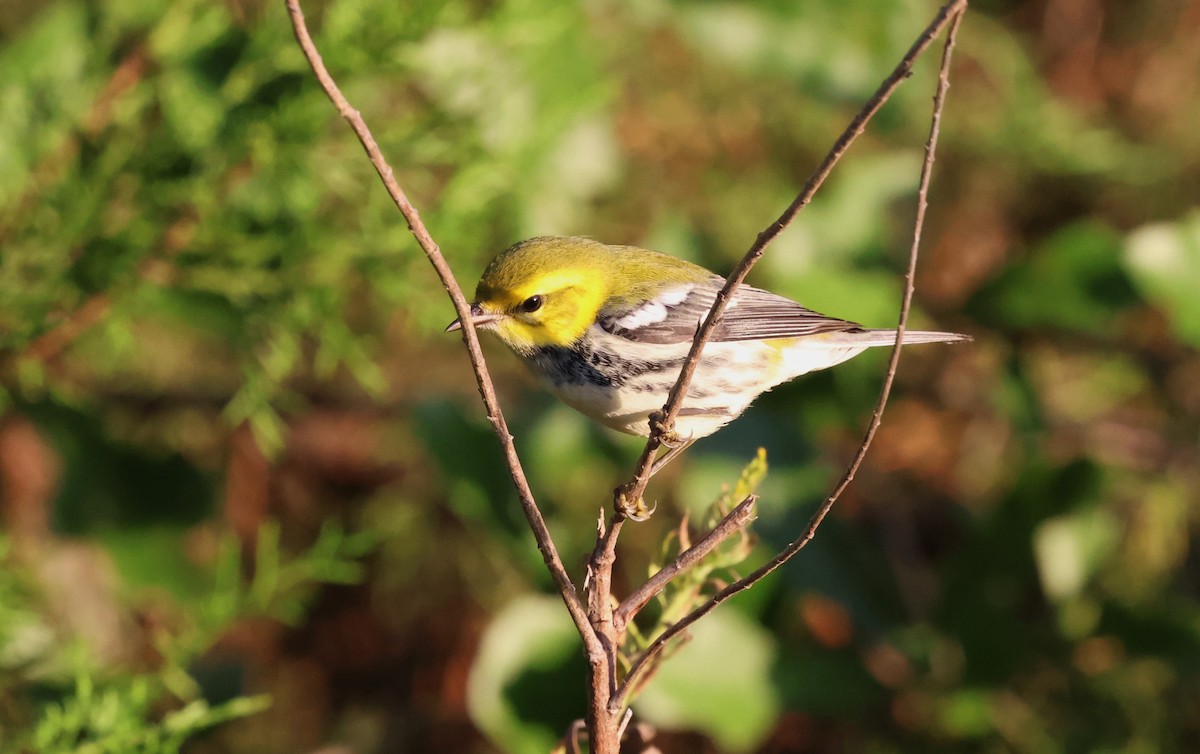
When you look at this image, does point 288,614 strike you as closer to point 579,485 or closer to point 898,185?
point 579,485

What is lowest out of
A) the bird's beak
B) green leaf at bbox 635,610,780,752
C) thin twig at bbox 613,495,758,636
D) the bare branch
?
thin twig at bbox 613,495,758,636

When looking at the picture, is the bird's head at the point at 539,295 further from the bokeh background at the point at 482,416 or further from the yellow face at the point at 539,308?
the bokeh background at the point at 482,416

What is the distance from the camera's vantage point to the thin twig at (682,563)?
49.0 inches

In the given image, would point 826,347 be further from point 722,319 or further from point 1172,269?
point 1172,269

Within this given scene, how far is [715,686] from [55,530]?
5.35 ft

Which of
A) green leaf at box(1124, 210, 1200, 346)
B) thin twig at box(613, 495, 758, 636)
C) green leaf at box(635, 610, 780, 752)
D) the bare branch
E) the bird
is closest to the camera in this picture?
the bare branch

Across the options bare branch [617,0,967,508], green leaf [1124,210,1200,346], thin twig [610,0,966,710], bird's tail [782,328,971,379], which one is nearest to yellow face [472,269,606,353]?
bird's tail [782,328,971,379]

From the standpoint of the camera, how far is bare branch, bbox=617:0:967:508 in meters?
1.00

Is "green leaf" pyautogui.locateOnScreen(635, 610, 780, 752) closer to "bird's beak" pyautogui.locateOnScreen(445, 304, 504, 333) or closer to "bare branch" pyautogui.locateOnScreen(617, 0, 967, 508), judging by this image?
"bird's beak" pyautogui.locateOnScreen(445, 304, 504, 333)

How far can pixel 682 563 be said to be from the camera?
4.10 feet

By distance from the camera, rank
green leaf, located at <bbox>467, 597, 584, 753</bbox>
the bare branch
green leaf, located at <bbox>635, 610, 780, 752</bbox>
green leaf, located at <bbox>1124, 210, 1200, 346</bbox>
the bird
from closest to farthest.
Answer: the bare branch
the bird
green leaf, located at <bbox>467, 597, 584, 753</bbox>
green leaf, located at <bbox>635, 610, 780, 752</bbox>
green leaf, located at <bbox>1124, 210, 1200, 346</bbox>

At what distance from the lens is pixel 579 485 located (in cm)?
343

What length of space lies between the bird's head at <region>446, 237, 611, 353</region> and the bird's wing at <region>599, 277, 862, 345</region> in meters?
0.06

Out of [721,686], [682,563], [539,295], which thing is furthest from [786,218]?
[721,686]
